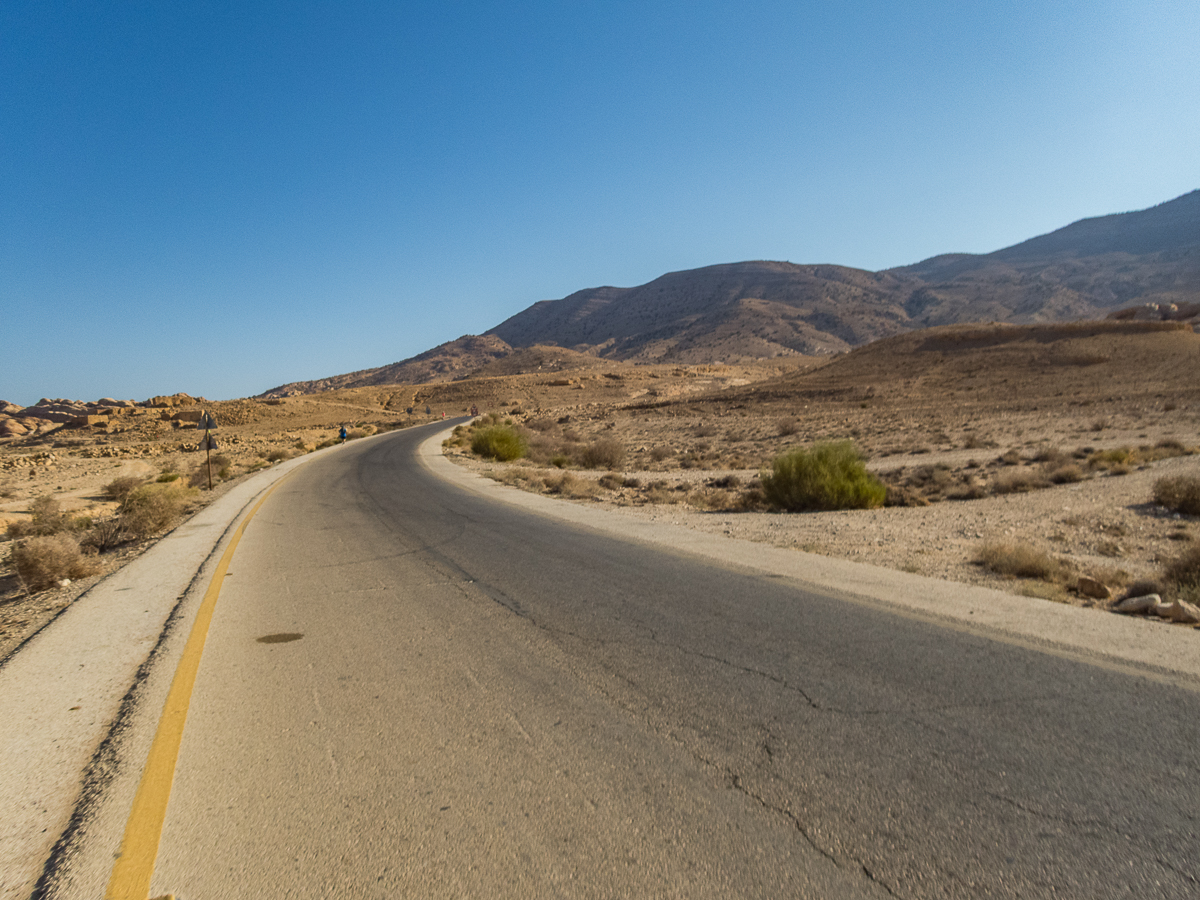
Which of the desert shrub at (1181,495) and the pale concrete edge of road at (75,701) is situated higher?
the pale concrete edge of road at (75,701)

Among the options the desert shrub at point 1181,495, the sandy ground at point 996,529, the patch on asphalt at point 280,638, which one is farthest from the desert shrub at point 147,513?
the desert shrub at point 1181,495

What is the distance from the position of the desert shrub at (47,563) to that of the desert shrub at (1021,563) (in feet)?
41.6

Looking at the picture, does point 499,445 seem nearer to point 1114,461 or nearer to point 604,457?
point 604,457

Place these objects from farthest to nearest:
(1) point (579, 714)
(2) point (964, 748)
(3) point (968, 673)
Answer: (3) point (968, 673), (1) point (579, 714), (2) point (964, 748)

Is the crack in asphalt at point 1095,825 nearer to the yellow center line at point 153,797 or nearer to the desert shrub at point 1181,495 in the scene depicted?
the yellow center line at point 153,797

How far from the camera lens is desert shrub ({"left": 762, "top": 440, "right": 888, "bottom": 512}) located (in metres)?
14.5

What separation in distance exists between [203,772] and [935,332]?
7775cm

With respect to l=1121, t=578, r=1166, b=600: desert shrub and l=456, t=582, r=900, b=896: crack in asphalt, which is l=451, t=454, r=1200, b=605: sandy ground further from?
l=456, t=582, r=900, b=896: crack in asphalt

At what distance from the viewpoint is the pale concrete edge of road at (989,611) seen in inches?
191

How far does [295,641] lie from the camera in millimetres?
6059

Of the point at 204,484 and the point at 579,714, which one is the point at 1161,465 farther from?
the point at 204,484

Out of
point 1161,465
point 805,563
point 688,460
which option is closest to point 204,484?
point 688,460

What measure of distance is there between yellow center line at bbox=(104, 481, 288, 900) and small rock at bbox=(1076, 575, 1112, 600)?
8324 mm

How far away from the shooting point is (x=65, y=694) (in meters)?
5.02
